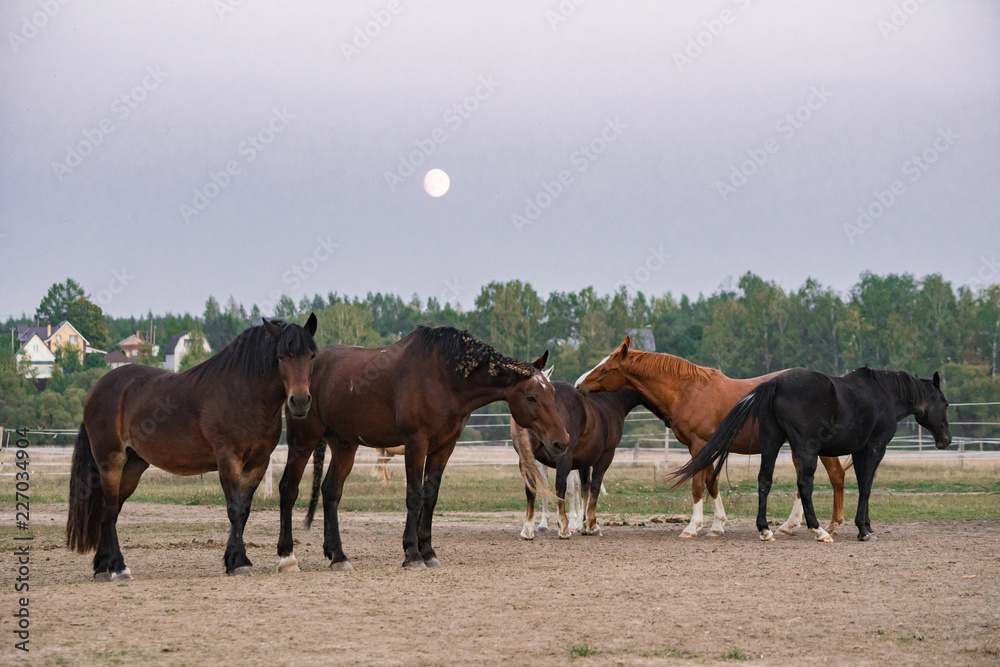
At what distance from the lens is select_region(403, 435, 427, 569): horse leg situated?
8.19 m

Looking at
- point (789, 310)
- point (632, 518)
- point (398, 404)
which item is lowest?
point (632, 518)

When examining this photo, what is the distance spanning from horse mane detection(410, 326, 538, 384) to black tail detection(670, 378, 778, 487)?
237 centimetres

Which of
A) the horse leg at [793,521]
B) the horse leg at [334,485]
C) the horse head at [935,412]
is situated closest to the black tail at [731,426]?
the horse leg at [793,521]

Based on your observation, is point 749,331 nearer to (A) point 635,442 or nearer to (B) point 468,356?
(A) point 635,442

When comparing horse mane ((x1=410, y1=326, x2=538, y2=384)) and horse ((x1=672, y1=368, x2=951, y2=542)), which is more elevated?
horse mane ((x1=410, y1=326, x2=538, y2=384))

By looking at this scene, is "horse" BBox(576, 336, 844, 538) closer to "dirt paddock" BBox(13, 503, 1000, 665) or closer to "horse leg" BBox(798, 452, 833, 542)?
"horse leg" BBox(798, 452, 833, 542)

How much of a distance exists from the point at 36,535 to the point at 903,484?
16.4 m

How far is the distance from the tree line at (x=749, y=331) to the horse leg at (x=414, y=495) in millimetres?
36781

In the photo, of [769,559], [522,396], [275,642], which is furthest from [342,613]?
[769,559]

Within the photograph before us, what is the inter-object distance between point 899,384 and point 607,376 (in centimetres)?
342

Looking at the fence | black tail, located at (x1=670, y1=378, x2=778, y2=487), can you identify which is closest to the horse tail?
black tail, located at (x1=670, y1=378, x2=778, y2=487)

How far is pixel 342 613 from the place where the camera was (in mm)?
5953

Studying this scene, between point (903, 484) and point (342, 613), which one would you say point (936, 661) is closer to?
point (342, 613)

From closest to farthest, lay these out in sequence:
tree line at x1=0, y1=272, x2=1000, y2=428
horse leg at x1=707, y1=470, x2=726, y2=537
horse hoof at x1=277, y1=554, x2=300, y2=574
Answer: horse hoof at x1=277, y1=554, x2=300, y2=574 → horse leg at x1=707, y1=470, x2=726, y2=537 → tree line at x1=0, y1=272, x2=1000, y2=428
